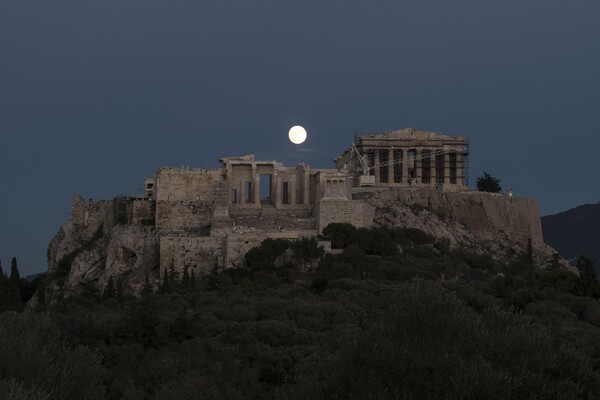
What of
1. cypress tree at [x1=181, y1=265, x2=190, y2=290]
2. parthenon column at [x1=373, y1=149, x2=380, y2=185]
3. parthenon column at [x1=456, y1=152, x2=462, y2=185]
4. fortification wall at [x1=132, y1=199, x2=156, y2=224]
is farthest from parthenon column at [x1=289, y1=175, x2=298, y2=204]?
parthenon column at [x1=456, y1=152, x2=462, y2=185]

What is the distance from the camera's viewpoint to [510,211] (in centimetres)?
7062

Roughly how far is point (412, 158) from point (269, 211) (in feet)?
50.1

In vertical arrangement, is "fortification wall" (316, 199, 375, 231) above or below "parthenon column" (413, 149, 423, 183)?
below

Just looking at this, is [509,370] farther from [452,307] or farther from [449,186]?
[449,186]

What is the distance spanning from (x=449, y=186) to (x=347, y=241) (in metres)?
16.8

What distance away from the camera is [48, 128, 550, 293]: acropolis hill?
186 feet

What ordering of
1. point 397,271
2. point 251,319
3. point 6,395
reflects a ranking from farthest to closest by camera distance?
point 397,271
point 251,319
point 6,395

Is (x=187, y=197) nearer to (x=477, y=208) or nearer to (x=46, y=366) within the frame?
(x=477, y=208)

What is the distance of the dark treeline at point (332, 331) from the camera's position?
23.0 metres

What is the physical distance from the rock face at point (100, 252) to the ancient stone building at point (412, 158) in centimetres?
1704

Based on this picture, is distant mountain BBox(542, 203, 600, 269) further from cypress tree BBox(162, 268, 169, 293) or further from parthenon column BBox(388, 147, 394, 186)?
cypress tree BBox(162, 268, 169, 293)

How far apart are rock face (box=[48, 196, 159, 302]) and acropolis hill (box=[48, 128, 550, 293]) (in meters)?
0.08

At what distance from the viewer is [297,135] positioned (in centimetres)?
7394

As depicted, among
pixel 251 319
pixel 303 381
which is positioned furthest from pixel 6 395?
pixel 251 319
